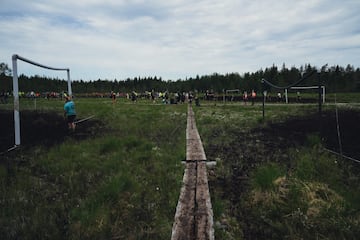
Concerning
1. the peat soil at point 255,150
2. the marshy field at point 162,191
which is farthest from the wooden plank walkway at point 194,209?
the peat soil at point 255,150

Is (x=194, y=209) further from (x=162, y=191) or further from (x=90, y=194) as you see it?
(x=90, y=194)

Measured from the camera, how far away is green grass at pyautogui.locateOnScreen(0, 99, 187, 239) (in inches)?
133

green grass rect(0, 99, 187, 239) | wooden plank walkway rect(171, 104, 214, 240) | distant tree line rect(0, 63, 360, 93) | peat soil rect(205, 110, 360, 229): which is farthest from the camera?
distant tree line rect(0, 63, 360, 93)

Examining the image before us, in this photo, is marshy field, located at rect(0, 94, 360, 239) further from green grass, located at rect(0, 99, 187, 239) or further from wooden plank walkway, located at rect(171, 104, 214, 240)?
wooden plank walkway, located at rect(171, 104, 214, 240)

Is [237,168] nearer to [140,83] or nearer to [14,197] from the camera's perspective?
[14,197]

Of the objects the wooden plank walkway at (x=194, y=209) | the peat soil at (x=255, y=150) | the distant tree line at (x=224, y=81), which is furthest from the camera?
the distant tree line at (x=224, y=81)

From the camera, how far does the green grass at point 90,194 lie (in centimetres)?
337

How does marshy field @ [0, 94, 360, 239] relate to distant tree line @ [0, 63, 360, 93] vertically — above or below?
below

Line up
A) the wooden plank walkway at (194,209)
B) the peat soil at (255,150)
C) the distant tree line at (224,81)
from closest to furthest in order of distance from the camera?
the wooden plank walkway at (194,209), the peat soil at (255,150), the distant tree line at (224,81)

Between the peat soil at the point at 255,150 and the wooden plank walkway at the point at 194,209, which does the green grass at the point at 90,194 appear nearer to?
the wooden plank walkway at the point at 194,209

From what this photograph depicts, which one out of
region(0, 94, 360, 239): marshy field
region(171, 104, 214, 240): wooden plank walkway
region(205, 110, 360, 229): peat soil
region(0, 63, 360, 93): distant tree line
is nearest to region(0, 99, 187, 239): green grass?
region(0, 94, 360, 239): marshy field

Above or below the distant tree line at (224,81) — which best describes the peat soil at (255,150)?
below

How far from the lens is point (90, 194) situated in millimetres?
4371

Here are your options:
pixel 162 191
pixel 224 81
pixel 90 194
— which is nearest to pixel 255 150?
pixel 162 191
